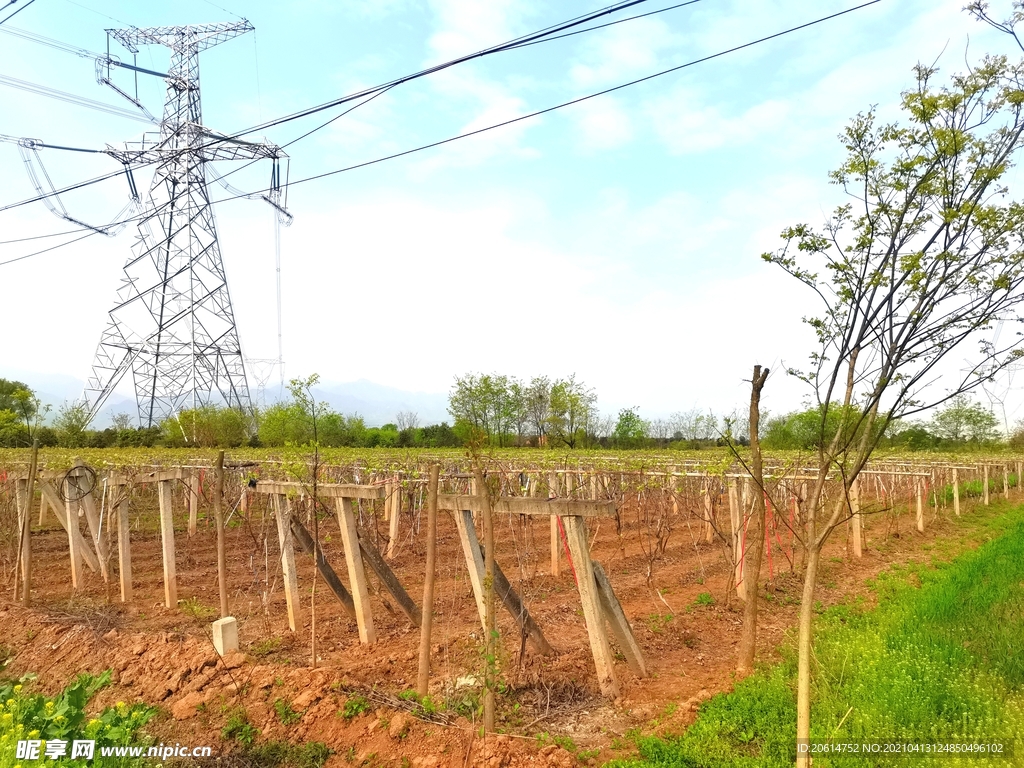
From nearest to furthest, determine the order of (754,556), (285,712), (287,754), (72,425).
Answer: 1. (287,754)
2. (285,712)
3. (754,556)
4. (72,425)

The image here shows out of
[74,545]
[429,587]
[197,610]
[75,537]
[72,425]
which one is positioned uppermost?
[72,425]

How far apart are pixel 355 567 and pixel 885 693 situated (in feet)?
15.9

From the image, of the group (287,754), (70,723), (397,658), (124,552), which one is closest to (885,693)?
(397,658)

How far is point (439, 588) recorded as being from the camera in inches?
343

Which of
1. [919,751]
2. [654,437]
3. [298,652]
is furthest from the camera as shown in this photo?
[654,437]

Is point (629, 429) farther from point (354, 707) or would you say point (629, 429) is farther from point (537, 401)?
point (354, 707)

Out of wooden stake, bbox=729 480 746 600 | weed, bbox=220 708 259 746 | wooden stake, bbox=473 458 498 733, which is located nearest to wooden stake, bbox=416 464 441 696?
wooden stake, bbox=473 458 498 733

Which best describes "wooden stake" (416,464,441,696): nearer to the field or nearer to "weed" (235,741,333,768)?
the field

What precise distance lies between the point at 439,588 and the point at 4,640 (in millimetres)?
5133

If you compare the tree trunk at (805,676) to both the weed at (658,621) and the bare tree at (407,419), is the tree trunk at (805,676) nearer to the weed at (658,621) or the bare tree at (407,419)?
the weed at (658,621)

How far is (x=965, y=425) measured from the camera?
48.4 m

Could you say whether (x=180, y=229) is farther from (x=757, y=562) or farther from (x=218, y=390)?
(x=757, y=562)

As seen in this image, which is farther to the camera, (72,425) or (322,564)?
(72,425)

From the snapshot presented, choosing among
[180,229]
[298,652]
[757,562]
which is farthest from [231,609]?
[180,229]
